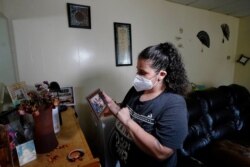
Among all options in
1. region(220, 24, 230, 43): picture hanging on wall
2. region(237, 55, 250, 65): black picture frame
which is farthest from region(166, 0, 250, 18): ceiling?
region(237, 55, 250, 65): black picture frame


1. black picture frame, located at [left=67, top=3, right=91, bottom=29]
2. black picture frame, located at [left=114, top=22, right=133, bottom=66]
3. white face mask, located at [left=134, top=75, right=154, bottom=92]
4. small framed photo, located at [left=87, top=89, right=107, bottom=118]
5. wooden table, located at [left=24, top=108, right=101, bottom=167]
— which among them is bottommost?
wooden table, located at [left=24, top=108, right=101, bottom=167]

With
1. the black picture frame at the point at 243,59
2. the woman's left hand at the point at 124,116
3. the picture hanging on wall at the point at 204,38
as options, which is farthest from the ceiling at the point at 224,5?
the woman's left hand at the point at 124,116

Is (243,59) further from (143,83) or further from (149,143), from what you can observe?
(149,143)

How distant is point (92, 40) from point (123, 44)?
14.7 inches

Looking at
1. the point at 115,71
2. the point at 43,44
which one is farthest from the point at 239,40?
the point at 43,44

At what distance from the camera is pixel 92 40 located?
162 cm

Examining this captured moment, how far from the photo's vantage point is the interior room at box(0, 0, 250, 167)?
1.31 metres

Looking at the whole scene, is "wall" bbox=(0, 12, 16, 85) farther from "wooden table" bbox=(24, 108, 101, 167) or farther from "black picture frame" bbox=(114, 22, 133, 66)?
"black picture frame" bbox=(114, 22, 133, 66)

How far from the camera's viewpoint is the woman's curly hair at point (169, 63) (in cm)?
86

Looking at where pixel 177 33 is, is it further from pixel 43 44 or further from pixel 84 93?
pixel 43 44

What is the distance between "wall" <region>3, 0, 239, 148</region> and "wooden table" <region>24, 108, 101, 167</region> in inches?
26.3

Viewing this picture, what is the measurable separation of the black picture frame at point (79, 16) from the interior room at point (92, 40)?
0.03 meters

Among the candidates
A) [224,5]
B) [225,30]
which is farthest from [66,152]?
[225,30]

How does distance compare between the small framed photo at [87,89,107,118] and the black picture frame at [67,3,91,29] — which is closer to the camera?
the small framed photo at [87,89,107,118]
